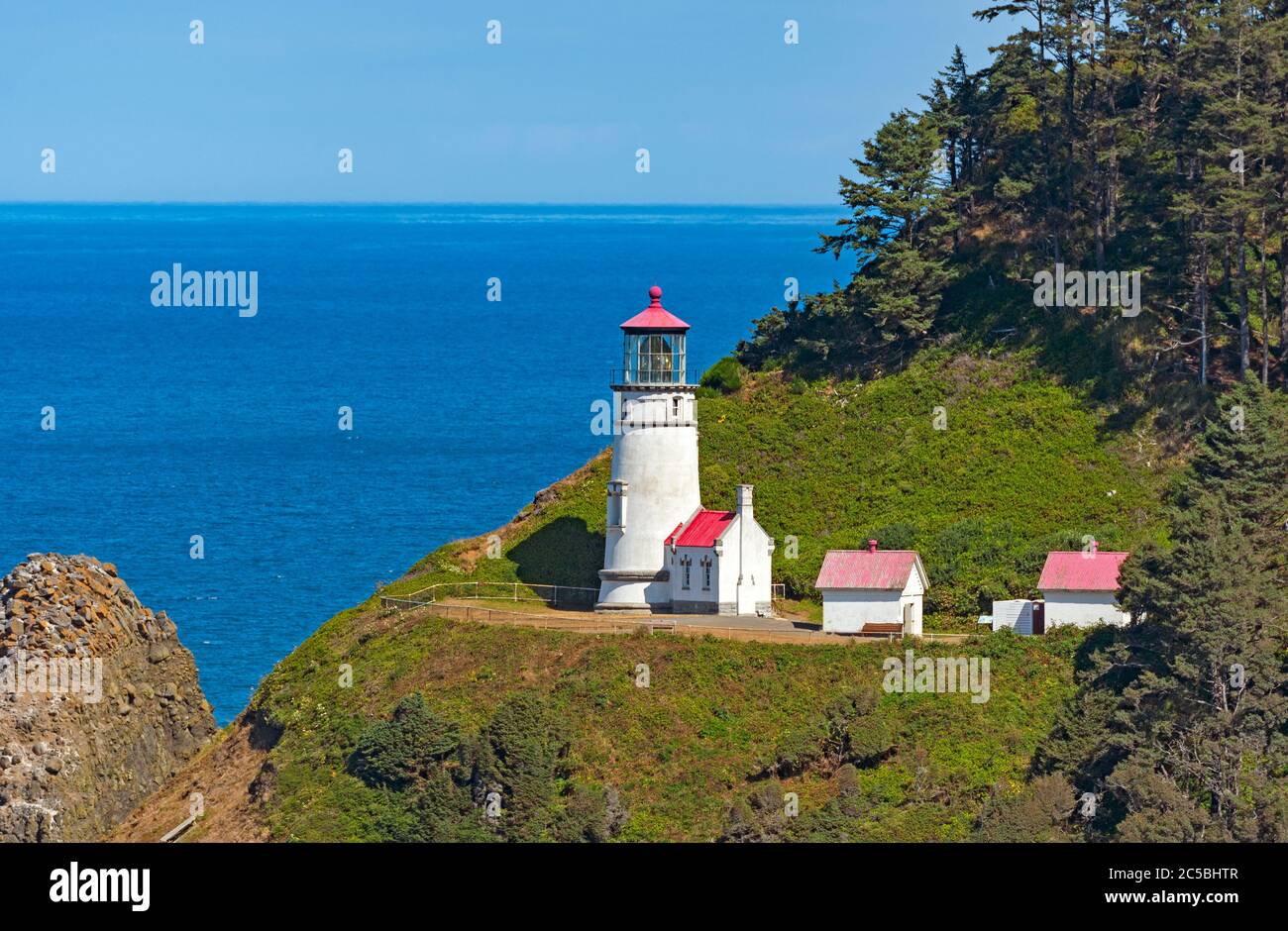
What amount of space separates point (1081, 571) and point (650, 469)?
12846 mm

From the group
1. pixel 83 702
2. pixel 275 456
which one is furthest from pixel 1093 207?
pixel 275 456

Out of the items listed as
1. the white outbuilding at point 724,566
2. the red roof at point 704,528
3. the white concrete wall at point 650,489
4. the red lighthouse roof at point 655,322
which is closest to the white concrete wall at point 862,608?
the white outbuilding at point 724,566

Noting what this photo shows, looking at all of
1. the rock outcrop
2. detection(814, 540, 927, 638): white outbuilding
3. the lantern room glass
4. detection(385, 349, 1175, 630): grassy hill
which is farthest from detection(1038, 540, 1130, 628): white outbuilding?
the rock outcrop

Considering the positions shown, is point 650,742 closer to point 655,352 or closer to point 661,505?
point 661,505

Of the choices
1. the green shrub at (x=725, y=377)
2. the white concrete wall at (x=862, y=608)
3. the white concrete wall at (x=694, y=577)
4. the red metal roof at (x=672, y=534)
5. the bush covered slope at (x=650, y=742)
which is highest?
the green shrub at (x=725, y=377)

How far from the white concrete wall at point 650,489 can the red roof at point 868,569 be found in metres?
5.32

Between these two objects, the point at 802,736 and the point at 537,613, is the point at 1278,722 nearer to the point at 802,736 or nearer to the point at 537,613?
the point at 802,736

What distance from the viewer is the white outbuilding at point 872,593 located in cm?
6106

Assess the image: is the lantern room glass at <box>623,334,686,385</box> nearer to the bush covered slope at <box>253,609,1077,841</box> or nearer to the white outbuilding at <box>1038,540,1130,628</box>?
the bush covered slope at <box>253,609,1077,841</box>

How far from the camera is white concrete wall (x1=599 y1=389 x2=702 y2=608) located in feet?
215

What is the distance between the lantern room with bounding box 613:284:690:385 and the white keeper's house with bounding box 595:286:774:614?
0.09ft

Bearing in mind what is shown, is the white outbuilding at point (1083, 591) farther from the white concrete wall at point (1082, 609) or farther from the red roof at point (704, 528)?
the red roof at point (704, 528)

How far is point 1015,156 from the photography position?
81438mm
